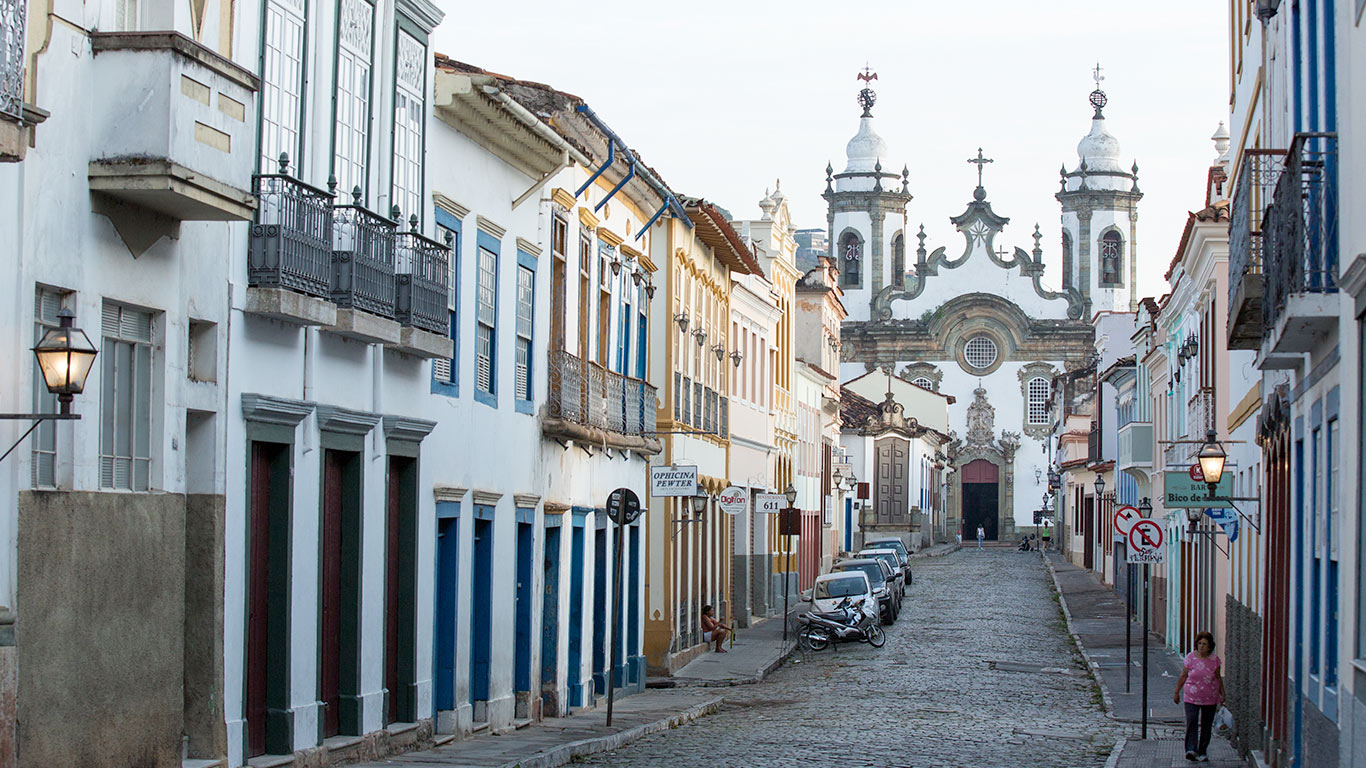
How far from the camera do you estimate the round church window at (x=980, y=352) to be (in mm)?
98062

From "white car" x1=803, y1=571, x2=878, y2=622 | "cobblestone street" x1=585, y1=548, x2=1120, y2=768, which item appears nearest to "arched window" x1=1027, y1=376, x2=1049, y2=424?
"cobblestone street" x1=585, y1=548, x2=1120, y2=768

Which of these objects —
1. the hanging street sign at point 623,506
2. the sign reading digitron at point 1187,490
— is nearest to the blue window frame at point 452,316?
the hanging street sign at point 623,506

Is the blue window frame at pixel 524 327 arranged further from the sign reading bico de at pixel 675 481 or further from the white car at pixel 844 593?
A: the white car at pixel 844 593

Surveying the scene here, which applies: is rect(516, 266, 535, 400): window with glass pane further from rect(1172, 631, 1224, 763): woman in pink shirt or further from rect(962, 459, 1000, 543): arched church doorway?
rect(962, 459, 1000, 543): arched church doorway

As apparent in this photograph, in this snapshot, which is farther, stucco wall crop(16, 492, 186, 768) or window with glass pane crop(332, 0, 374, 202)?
window with glass pane crop(332, 0, 374, 202)

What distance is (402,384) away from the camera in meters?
15.9

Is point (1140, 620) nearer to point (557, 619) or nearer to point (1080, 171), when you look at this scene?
point (557, 619)

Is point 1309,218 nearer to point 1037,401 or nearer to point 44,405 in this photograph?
point 44,405

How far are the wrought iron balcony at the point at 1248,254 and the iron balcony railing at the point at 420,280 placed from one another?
5.76 metres

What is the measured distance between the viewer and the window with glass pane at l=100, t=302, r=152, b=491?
36.8 feet

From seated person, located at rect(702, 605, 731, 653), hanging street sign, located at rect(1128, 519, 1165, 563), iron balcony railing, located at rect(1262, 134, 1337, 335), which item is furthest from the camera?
seated person, located at rect(702, 605, 731, 653)

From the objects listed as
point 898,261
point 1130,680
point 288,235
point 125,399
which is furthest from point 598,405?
point 898,261

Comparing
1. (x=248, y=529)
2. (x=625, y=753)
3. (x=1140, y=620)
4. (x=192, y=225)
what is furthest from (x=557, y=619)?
(x=1140, y=620)

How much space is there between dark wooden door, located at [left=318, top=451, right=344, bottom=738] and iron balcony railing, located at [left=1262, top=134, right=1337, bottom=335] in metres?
6.60
